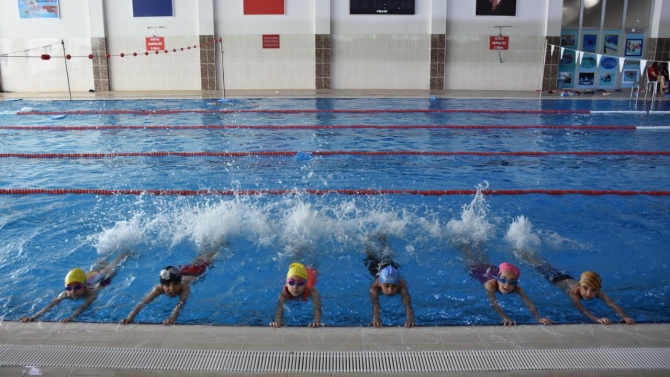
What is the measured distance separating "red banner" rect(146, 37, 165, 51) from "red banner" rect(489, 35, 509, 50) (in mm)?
9511

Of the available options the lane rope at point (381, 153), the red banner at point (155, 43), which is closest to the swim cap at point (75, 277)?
the lane rope at point (381, 153)

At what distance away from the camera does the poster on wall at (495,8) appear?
1608 cm

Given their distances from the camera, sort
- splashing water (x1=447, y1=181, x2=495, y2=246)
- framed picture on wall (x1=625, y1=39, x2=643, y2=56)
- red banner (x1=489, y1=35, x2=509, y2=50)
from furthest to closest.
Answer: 1. framed picture on wall (x1=625, y1=39, x2=643, y2=56)
2. red banner (x1=489, y1=35, x2=509, y2=50)
3. splashing water (x1=447, y1=181, x2=495, y2=246)

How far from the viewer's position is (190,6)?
16.0 metres

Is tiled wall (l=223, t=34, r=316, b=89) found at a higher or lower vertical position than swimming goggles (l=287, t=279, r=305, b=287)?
higher

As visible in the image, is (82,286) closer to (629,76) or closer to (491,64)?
(491,64)

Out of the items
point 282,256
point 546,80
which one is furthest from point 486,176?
point 546,80

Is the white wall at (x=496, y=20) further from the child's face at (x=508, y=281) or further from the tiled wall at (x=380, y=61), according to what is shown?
the child's face at (x=508, y=281)

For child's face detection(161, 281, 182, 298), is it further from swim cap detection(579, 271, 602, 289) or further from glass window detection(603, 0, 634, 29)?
glass window detection(603, 0, 634, 29)

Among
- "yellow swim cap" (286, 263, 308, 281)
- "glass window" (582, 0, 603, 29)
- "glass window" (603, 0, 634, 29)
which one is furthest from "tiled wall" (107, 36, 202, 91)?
"yellow swim cap" (286, 263, 308, 281)

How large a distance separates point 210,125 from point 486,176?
5634 millimetres

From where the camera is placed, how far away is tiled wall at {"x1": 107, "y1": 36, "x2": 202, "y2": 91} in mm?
16234

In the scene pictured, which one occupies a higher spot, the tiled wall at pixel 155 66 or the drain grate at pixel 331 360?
the tiled wall at pixel 155 66

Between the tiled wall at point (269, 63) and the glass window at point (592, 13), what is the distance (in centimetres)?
810
